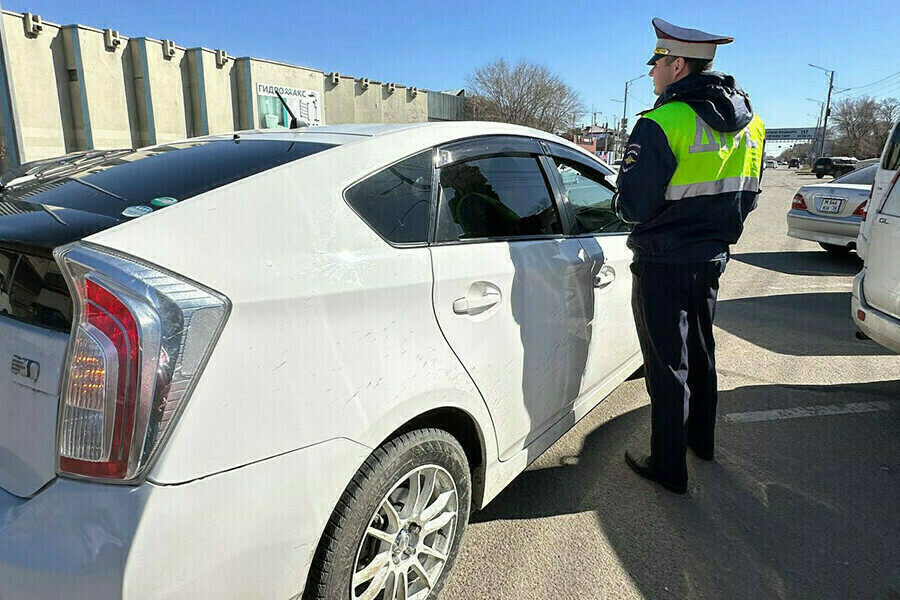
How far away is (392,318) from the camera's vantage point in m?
1.63

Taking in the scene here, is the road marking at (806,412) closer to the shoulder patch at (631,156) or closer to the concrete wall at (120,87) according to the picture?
the shoulder patch at (631,156)

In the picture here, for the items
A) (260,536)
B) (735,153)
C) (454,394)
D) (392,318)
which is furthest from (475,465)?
(735,153)

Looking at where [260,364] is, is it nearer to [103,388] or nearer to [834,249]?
[103,388]

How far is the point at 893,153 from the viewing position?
4.96 metres

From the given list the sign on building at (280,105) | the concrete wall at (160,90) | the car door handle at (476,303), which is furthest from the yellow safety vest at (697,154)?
the sign on building at (280,105)

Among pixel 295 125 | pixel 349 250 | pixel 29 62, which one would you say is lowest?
pixel 349 250

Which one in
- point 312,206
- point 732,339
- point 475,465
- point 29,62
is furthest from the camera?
point 29,62

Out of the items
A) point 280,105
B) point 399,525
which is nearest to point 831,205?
point 399,525

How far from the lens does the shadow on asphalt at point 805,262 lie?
8195mm

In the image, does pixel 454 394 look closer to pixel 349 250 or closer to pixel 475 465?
pixel 475 465

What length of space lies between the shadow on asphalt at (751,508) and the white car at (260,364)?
0.74 m

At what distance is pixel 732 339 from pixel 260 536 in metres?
4.92

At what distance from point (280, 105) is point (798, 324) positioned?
3222cm

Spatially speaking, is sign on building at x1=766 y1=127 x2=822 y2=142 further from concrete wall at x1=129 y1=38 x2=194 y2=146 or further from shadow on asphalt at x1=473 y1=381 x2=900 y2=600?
shadow on asphalt at x1=473 y1=381 x2=900 y2=600
